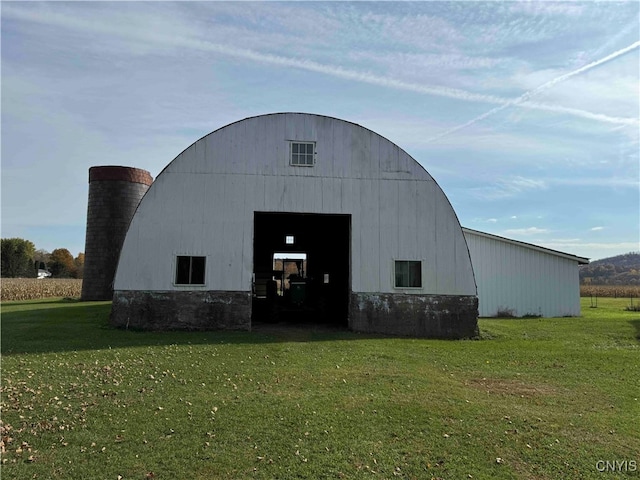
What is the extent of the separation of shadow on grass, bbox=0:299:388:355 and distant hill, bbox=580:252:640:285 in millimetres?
77413

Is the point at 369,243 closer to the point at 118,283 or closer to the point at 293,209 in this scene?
the point at 293,209

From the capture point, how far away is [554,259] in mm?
23578

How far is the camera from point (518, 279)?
76.3 ft

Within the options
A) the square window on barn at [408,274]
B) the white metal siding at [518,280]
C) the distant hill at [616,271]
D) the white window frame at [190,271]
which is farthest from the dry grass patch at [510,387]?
the distant hill at [616,271]

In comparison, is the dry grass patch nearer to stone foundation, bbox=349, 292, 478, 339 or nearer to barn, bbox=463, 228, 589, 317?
stone foundation, bbox=349, 292, 478, 339

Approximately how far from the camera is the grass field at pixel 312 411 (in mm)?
5512

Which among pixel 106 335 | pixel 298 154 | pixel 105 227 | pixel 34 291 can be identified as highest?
pixel 298 154

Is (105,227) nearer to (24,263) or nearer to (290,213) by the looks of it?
(290,213)

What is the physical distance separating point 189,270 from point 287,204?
3.82m

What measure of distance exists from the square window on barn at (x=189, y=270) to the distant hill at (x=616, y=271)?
79.4 m

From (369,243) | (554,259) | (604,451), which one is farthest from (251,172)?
(554,259)

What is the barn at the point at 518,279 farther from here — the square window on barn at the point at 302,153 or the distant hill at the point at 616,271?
the distant hill at the point at 616,271

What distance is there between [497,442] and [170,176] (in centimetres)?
1276

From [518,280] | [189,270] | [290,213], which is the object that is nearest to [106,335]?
[189,270]
